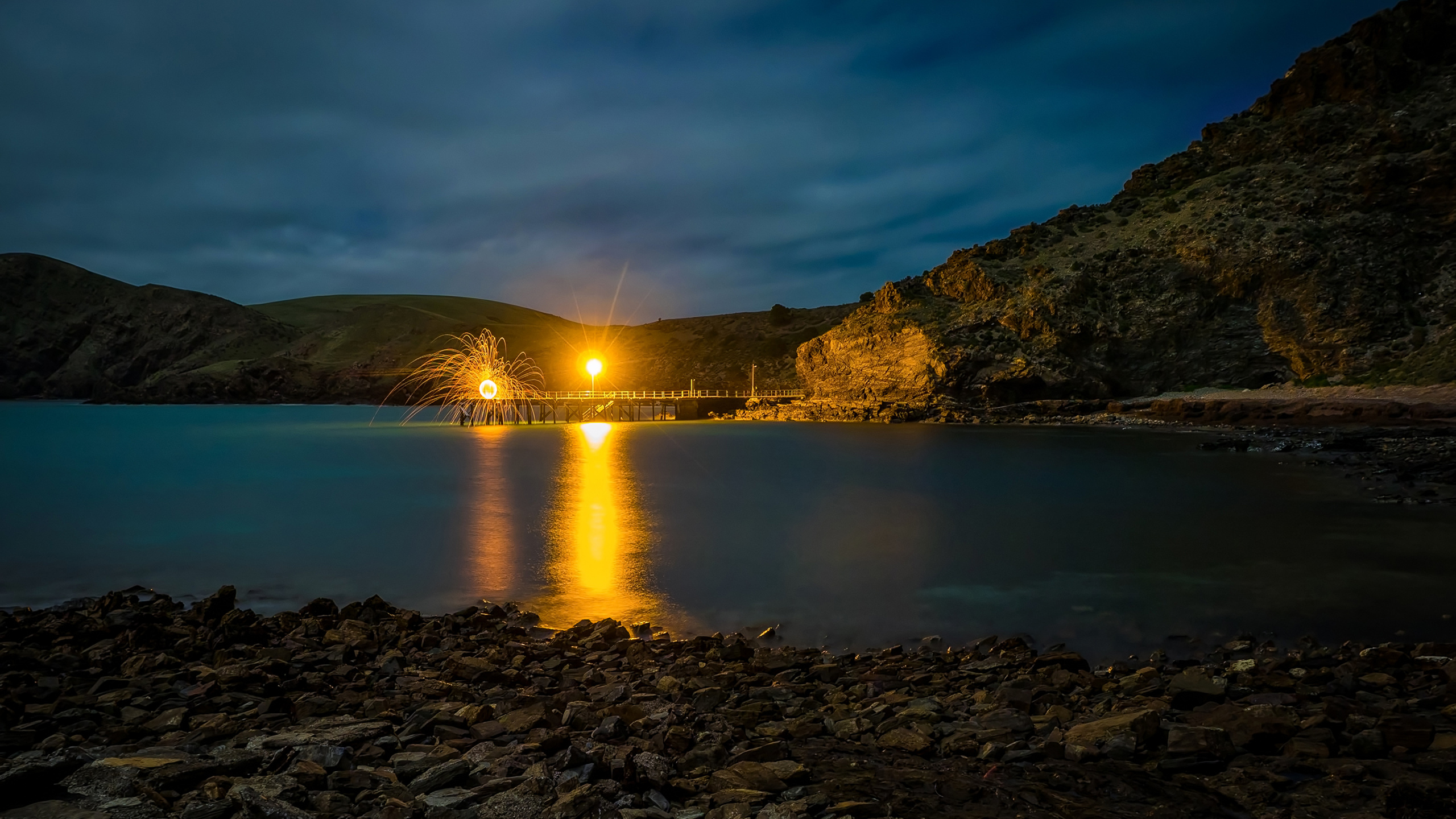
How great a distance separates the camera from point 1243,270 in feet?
208

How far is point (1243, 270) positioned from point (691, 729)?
72266 mm

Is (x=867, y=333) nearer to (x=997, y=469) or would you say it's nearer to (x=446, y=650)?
(x=997, y=469)

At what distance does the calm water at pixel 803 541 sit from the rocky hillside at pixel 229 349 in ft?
368

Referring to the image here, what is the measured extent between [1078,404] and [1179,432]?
15061 mm

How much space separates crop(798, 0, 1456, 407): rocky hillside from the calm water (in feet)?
80.9

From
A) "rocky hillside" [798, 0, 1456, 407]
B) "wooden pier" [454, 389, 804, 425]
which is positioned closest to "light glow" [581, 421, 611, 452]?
"wooden pier" [454, 389, 804, 425]

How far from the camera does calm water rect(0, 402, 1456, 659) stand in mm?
13117

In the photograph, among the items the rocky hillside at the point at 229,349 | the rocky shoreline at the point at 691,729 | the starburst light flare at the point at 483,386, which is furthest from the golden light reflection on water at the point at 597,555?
the rocky hillside at the point at 229,349

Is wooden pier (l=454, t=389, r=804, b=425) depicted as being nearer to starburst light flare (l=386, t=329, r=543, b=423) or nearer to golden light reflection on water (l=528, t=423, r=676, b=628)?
starburst light flare (l=386, t=329, r=543, b=423)

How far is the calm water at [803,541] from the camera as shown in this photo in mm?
13117

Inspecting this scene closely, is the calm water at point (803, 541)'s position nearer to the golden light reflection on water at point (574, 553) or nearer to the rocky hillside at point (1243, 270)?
the golden light reflection on water at point (574, 553)

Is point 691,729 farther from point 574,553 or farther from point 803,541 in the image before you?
point 803,541

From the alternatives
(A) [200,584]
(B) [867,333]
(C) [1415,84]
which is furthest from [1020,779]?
(C) [1415,84]

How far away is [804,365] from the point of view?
90375 millimetres
